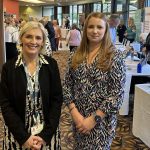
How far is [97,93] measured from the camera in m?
1.89

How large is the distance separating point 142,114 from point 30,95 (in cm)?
201

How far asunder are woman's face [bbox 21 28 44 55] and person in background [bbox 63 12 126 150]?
0.30m

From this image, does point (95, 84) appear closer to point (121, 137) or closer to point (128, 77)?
point (121, 137)

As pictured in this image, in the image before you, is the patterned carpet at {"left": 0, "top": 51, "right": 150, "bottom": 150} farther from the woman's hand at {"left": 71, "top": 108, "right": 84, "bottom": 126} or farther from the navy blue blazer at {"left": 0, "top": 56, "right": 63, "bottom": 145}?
the navy blue blazer at {"left": 0, "top": 56, "right": 63, "bottom": 145}

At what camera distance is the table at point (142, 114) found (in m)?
3.31

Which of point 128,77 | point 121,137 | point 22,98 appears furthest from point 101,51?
point 128,77

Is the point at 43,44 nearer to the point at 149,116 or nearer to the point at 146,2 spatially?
the point at 149,116

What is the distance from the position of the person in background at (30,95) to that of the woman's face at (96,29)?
31cm

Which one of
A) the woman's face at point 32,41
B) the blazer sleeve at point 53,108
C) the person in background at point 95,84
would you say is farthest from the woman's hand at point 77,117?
the woman's face at point 32,41

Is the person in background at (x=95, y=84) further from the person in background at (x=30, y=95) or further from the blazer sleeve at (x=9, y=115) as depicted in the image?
the blazer sleeve at (x=9, y=115)

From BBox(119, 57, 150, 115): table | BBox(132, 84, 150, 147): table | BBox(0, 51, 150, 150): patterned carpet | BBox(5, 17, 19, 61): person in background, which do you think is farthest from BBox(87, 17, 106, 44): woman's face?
BBox(5, 17, 19, 61): person in background

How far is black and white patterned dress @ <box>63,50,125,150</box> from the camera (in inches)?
73.3

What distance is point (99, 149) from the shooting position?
199cm

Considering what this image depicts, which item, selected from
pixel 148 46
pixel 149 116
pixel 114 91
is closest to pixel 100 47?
pixel 114 91
